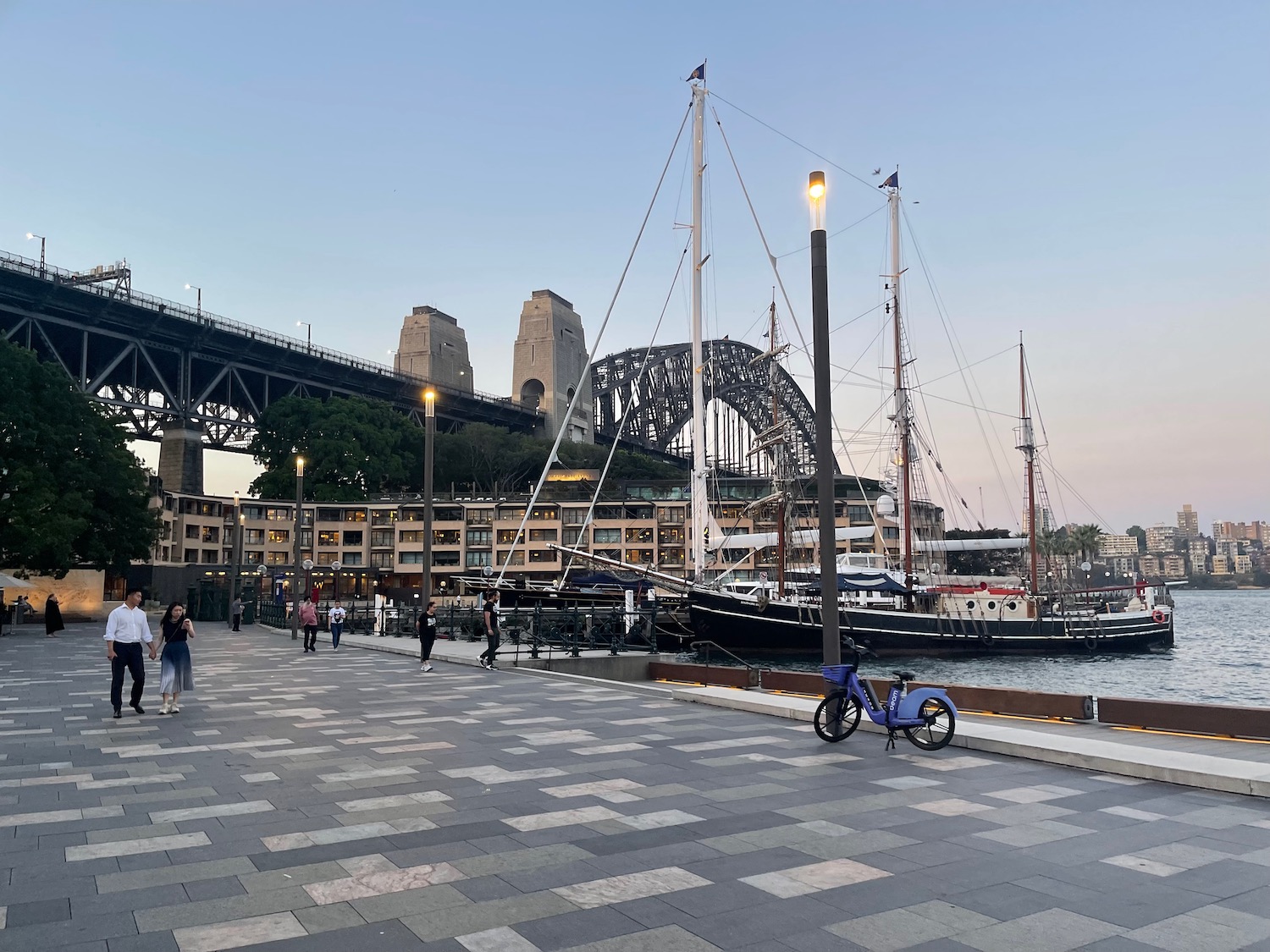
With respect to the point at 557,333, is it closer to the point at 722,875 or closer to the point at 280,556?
the point at 280,556

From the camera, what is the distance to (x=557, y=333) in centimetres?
16362

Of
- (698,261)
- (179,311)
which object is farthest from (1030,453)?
(179,311)

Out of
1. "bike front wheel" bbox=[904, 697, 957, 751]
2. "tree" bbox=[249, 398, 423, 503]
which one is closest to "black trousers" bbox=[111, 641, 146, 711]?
"bike front wheel" bbox=[904, 697, 957, 751]

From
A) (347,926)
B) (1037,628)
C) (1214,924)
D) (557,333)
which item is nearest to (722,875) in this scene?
(347,926)

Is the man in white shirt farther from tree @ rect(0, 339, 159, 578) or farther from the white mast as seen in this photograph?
tree @ rect(0, 339, 159, 578)

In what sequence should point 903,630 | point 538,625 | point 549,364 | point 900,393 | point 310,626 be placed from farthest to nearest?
1. point 549,364
2. point 900,393
3. point 903,630
4. point 310,626
5. point 538,625

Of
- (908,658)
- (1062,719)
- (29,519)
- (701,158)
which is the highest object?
(701,158)

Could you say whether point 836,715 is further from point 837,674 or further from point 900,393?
point 900,393

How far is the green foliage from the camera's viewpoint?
351 ft

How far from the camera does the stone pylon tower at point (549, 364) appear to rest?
162125mm

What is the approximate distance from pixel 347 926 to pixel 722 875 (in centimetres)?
282

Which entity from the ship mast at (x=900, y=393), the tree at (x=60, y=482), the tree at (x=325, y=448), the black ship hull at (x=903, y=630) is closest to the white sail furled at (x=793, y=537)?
the ship mast at (x=900, y=393)

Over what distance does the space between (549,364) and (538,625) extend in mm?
135680

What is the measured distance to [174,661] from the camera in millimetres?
16703
